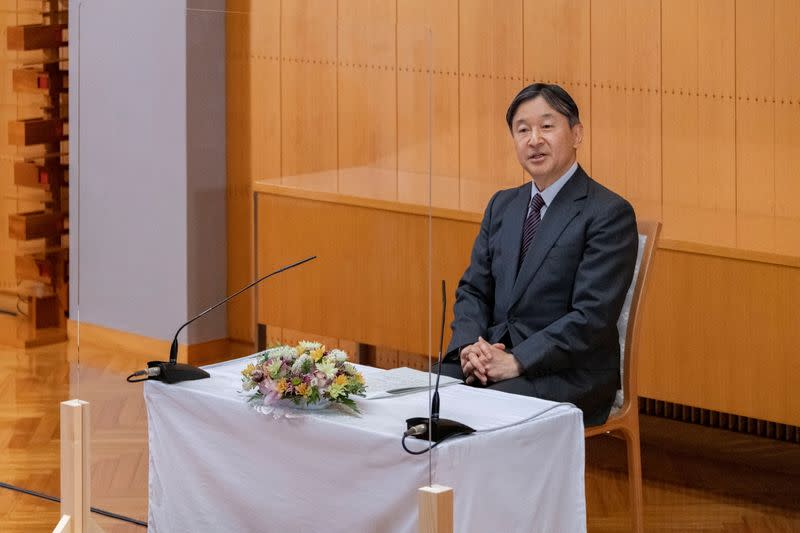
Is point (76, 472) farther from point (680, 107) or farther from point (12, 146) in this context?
point (12, 146)

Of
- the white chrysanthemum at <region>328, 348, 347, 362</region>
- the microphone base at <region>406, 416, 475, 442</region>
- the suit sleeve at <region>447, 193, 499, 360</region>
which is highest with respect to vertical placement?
the suit sleeve at <region>447, 193, 499, 360</region>

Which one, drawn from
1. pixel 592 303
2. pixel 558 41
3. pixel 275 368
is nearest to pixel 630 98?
pixel 558 41

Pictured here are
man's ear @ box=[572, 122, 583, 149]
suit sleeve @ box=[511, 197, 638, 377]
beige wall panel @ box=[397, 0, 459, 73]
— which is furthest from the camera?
beige wall panel @ box=[397, 0, 459, 73]

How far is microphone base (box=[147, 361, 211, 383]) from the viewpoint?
3.36m

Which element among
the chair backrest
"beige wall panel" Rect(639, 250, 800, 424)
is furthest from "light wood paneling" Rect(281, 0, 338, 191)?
"beige wall panel" Rect(639, 250, 800, 424)

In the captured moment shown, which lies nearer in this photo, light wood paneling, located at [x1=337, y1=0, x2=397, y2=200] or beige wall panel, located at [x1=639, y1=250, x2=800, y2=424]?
light wood paneling, located at [x1=337, y1=0, x2=397, y2=200]

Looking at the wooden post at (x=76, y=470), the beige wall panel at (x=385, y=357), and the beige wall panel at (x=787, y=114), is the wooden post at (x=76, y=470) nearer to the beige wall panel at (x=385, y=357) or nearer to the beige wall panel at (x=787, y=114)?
the beige wall panel at (x=385, y=357)

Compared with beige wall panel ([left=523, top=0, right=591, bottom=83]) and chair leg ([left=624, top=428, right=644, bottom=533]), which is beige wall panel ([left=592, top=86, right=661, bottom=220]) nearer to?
beige wall panel ([left=523, top=0, right=591, bottom=83])

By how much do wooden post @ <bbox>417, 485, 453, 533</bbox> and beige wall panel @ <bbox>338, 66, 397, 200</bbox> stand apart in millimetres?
713

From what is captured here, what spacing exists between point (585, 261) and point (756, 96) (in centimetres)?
174

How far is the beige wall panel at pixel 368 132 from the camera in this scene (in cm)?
308

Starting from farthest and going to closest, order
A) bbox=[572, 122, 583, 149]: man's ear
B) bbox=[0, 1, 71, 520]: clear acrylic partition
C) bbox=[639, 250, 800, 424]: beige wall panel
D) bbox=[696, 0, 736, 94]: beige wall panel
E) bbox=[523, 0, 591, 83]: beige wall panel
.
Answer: bbox=[0, 1, 71, 520]: clear acrylic partition
bbox=[523, 0, 591, 83]: beige wall panel
bbox=[696, 0, 736, 94]: beige wall panel
bbox=[639, 250, 800, 424]: beige wall panel
bbox=[572, 122, 583, 149]: man's ear

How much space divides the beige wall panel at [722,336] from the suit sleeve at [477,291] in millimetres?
1032

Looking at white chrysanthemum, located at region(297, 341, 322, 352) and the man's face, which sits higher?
the man's face
